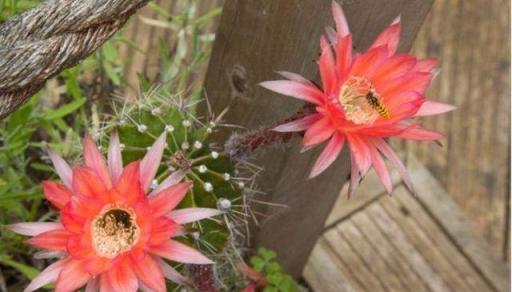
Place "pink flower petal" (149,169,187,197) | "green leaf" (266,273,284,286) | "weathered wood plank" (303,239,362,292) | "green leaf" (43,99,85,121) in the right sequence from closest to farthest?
"pink flower petal" (149,169,187,197) < "green leaf" (266,273,284,286) < "green leaf" (43,99,85,121) < "weathered wood plank" (303,239,362,292)

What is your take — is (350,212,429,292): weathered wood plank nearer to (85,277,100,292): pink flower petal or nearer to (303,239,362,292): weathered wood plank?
(303,239,362,292): weathered wood plank

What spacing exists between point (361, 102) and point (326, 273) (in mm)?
1011

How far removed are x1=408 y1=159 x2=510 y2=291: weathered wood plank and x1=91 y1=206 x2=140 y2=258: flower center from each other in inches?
52.3

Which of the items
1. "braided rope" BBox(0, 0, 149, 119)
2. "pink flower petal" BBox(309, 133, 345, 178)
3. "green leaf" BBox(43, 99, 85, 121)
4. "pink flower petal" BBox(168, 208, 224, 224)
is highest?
"braided rope" BBox(0, 0, 149, 119)

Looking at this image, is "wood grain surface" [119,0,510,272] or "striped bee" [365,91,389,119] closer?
"striped bee" [365,91,389,119]

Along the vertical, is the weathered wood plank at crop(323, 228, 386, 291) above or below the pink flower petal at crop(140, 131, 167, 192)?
below

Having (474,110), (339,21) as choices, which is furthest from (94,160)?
(474,110)

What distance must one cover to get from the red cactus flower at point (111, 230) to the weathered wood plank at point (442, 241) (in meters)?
1.26

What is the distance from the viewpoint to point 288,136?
3.96 feet

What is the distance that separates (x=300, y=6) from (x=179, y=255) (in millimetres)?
435

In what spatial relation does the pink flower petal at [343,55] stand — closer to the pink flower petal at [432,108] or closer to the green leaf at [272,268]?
the pink flower petal at [432,108]

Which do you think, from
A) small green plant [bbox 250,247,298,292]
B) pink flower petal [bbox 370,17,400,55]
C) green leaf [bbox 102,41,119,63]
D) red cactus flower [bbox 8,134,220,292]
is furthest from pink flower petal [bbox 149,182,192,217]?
green leaf [bbox 102,41,119,63]

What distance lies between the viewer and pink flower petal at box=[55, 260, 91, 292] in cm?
102

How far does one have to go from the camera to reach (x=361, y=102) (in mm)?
1142
